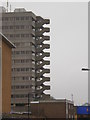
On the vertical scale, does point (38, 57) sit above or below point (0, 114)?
above

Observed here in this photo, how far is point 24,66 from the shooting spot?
116 meters

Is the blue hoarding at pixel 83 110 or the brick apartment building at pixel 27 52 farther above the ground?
the brick apartment building at pixel 27 52

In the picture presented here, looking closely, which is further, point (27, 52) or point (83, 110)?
point (27, 52)

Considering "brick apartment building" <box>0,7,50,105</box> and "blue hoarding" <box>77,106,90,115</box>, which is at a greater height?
"brick apartment building" <box>0,7,50,105</box>

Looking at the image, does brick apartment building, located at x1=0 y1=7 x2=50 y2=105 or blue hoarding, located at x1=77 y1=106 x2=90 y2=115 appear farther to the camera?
brick apartment building, located at x1=0 y1=7 x2=50 y2=105

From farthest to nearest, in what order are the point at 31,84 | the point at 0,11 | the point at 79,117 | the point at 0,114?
the point at 0,11 < the point at 31,84 < the point at 79,117 < the point at 0,114

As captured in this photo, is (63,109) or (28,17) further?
(28,17)

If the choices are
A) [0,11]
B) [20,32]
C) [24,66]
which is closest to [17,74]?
[24,66]

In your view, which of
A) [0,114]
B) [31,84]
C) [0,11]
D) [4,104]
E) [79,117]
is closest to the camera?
[0,114]

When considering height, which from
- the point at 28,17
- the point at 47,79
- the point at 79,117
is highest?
the point at 28,17

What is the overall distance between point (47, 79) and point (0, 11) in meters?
27.6

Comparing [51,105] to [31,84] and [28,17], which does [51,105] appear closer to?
[31,84]

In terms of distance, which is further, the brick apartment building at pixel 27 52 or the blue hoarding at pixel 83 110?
the brick apartment building at pixel 27 52

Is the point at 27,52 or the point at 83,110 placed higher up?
the point at 27,52
